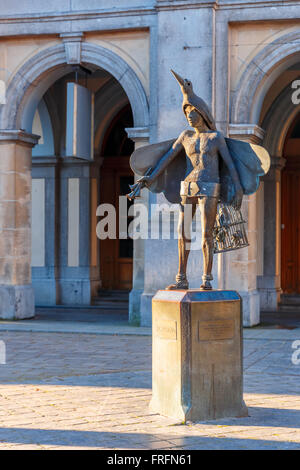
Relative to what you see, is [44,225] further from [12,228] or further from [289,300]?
[289,300]

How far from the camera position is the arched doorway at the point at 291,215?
17.2m

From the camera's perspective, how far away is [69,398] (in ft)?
23.5

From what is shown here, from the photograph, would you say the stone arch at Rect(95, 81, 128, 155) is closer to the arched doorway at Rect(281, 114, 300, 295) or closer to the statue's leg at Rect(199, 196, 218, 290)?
the arched doorway at Rect(281, 114, 300, 295)

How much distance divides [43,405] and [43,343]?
420 centimetres

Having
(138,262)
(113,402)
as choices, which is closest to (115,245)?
(138,262)

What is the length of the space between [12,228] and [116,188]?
15.7 ft

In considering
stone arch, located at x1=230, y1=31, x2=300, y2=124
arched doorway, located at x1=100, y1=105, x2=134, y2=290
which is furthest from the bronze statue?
arched doorway, located at x1=100, y1=105, x2=134, y2=290

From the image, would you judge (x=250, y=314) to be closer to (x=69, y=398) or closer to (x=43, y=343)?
(x=43, y=343)

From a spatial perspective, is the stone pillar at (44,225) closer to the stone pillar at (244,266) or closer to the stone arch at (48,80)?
the stone arch at (48,80)

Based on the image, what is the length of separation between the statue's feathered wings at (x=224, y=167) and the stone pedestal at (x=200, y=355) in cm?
100

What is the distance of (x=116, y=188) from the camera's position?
18.0 meters

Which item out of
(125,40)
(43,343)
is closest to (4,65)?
(125,40)
